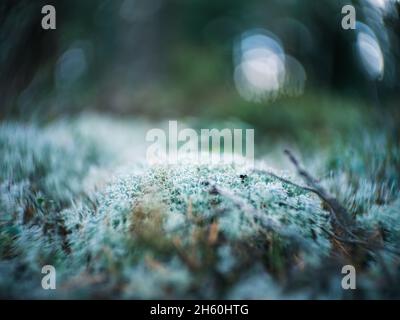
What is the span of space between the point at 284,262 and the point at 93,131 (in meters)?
2.40

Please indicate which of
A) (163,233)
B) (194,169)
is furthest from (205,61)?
(163,233)

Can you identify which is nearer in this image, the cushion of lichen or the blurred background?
the cushion of lichen

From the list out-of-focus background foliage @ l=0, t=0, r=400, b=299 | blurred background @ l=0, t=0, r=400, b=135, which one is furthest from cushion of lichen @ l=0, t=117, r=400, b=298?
blurred background @ l=0, t=0, r=400, b=135

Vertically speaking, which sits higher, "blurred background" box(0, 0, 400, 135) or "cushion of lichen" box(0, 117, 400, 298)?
"blurred background" box(0, 0, 400, 135)

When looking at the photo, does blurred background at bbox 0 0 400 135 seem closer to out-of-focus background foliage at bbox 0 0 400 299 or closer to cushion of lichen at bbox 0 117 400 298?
→ out-of-focus background foliage at bbox 0 0 400 299

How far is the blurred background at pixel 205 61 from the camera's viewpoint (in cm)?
255

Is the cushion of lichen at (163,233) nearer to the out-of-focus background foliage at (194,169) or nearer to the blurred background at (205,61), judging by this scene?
the out-of-focus background foliage at (194,169)

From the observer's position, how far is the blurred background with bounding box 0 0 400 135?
2.55 meters

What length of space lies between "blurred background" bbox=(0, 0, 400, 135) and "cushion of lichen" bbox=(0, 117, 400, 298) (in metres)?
1.08

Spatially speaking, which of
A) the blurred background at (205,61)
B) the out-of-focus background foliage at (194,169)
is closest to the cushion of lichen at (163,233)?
the out-of-focus background foliage at (194,169)

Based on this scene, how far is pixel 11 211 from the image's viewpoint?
6.07 feet

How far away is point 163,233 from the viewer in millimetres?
1503

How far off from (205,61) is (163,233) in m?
4.20

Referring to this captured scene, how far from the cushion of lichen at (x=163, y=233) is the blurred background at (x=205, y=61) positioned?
1084mm
